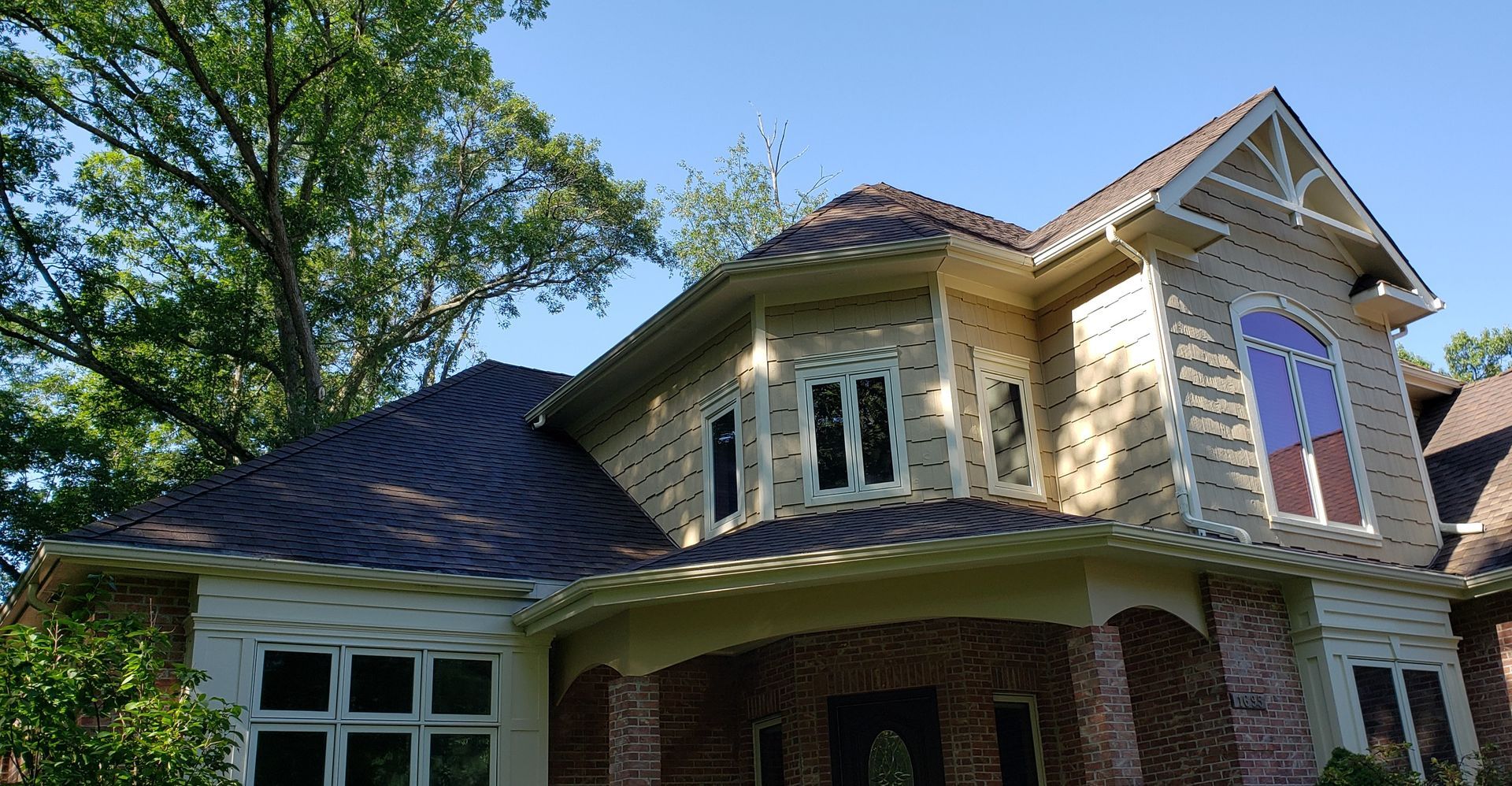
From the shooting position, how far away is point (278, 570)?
8.80m

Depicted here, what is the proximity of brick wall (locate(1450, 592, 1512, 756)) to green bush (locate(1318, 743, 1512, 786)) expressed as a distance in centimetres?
35

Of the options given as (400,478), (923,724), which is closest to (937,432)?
(923,724)

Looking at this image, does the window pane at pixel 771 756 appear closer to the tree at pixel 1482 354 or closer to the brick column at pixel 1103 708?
the brick column at pixel 1103 708

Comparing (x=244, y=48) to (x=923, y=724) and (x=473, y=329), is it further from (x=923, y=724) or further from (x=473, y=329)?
(x=923, y=724)

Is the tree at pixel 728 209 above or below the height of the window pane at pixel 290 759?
above

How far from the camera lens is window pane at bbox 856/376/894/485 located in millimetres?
10297

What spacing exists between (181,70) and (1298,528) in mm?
18256

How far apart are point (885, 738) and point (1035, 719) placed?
52.2 inches

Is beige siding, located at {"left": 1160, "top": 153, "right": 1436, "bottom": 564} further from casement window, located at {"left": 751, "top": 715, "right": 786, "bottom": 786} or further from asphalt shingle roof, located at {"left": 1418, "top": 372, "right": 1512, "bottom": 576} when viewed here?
casement window, located at {"left": 751, "top": 715, "right": 786, "bottom": 786}

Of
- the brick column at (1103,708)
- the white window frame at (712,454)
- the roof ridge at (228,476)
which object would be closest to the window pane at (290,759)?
the roof ridge at (228,476)

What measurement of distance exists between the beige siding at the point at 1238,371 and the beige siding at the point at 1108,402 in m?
0.28

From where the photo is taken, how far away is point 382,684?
9.15 m

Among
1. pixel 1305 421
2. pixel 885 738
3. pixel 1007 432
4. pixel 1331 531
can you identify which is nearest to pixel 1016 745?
pixel 885 738

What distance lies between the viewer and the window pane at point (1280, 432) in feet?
33.6
